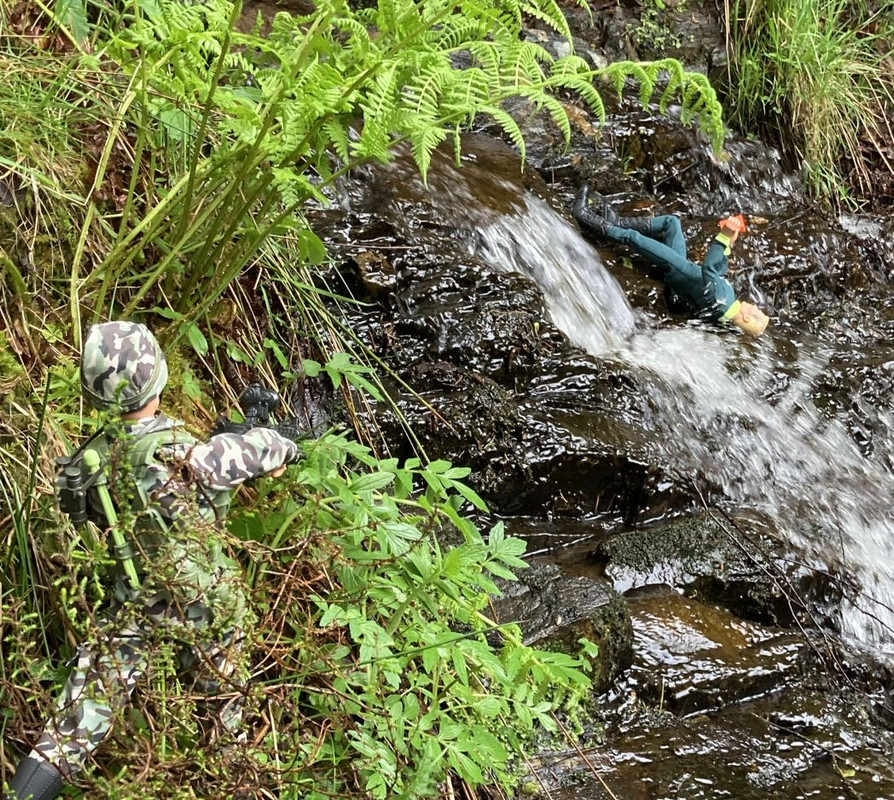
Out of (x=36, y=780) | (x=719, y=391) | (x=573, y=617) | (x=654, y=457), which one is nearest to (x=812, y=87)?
(x=719, y=391)

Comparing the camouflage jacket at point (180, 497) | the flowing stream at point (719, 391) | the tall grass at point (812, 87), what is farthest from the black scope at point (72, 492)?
the tall grass at point (812, 87)

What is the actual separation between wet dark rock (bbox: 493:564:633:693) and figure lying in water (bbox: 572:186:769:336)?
9.62 feet

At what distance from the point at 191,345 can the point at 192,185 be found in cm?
63

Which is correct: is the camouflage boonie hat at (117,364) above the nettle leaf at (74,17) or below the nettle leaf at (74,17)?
below

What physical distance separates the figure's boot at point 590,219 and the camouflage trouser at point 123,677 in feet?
14.8

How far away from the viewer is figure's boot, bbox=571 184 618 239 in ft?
19.4

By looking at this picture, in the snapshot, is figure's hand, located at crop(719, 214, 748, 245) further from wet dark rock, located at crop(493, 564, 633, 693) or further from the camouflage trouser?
the camouflage trouser

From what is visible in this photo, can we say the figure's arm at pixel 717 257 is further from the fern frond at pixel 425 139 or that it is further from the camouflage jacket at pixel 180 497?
the camouflage jacket at pixel 180 497

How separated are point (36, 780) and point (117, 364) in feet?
2.98

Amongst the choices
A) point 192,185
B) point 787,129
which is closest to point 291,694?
point 192,185

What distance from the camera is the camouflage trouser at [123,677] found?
1.82 m

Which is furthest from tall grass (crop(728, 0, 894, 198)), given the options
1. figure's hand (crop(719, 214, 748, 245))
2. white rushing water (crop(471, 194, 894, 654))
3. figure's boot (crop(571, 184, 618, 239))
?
white rushing water (crop(471, 194, 894, 654))

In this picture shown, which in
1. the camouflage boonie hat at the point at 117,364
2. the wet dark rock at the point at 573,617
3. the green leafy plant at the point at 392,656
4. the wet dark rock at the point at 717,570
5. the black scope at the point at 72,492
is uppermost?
the camouflage boonie hat at the point at 117,364

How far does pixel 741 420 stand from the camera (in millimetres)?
4711
